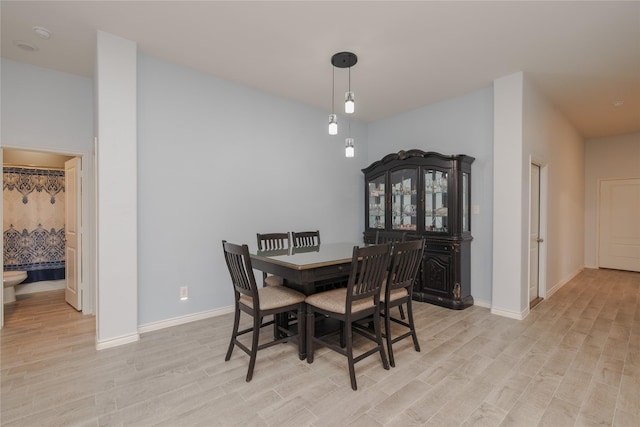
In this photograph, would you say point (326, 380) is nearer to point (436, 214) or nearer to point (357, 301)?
point (357, 301)

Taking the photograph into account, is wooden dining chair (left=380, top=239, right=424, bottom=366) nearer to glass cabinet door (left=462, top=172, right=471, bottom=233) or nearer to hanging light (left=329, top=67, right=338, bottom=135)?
hanging light (left=329, top=67, right=338, bottom=135)

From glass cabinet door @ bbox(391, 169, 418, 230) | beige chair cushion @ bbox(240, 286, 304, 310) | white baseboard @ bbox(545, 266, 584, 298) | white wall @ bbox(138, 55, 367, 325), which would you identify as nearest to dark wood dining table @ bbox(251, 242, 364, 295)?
beige chair cushion @ bbox(240, 286, 304, 310)

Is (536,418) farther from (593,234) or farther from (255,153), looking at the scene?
(593,234)

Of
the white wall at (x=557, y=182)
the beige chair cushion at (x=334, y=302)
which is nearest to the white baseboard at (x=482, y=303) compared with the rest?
the white wall at (x=557, y=182)

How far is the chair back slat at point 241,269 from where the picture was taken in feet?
6.92

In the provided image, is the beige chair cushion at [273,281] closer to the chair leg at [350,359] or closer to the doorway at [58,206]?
the chair leg at [350,359]

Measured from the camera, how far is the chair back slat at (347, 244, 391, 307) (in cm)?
205

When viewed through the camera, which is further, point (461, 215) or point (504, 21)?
point (461, 215)

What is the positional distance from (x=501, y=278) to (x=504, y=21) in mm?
2657

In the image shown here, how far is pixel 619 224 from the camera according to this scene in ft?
20.0

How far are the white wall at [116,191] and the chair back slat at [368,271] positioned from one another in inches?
82.2

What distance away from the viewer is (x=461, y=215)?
378 cm

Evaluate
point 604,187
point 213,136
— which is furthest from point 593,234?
point 213,136

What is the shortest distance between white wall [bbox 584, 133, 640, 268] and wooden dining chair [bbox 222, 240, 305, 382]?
7097 millimetres
